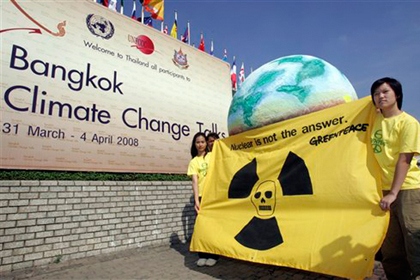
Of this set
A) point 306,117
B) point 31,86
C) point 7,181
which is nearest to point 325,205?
point 306,117

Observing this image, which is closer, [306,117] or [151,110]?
[306,117]

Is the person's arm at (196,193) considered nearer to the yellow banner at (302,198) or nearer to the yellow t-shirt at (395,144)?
the yellow banner at (302,198)

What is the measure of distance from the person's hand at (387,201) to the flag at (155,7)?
7.50 meters

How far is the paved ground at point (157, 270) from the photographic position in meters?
2.84

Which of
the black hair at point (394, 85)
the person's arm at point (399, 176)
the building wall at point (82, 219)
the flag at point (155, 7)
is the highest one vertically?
the flag at point (155, 7)

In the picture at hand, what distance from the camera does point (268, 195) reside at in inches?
108

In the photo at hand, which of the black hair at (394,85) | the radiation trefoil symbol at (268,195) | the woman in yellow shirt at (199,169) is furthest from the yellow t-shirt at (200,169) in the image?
the black hair at (394,85)

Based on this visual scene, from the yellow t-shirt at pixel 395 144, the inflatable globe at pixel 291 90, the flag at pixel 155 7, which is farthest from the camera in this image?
the flag at pixel 155 7

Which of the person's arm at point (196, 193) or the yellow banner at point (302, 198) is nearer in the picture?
the yellow banner at point (302, 198)

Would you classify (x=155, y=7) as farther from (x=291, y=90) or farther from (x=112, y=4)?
(x=291, y=90)

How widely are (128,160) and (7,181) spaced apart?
5.72 feet

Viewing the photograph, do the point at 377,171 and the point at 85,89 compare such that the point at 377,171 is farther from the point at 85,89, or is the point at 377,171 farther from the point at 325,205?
the point at 85,89

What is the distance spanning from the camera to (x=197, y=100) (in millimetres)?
6301

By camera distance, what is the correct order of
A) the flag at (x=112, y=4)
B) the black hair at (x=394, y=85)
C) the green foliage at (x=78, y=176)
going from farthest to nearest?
the flag at (x=112, y=4)
the green foliage at (x=78, y=176)
the black hair at (x=394, y=85)
